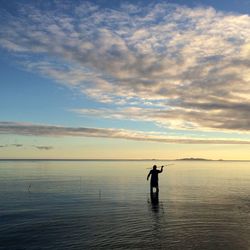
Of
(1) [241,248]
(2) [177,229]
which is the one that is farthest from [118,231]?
(1) [241,248]

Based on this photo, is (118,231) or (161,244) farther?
(118,231)

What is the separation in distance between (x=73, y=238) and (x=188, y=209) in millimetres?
11932

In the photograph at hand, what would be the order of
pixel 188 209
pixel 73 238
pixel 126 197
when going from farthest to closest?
pixel 126 197 < pixel 188 209 < pixel 73 238

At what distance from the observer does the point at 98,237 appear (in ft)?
56.9

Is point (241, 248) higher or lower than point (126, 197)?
lower

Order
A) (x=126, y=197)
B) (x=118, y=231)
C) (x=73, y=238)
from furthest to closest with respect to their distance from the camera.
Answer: (x=126, y=197), (x=118, y=231), (x=73, y=238)

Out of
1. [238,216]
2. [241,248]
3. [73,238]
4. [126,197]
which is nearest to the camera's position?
[241,248]

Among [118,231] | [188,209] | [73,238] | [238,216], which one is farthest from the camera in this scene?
[188,209]

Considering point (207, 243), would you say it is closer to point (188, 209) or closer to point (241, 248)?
point (241, 248)

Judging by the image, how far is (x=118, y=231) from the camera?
738 inches

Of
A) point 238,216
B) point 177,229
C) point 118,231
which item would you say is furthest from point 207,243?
point 238,216

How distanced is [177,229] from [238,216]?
6193 mm

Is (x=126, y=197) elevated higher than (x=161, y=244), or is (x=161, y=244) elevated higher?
(x=126, y=197)

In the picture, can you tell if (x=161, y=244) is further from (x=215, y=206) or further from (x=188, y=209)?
(x=215, y=206)
